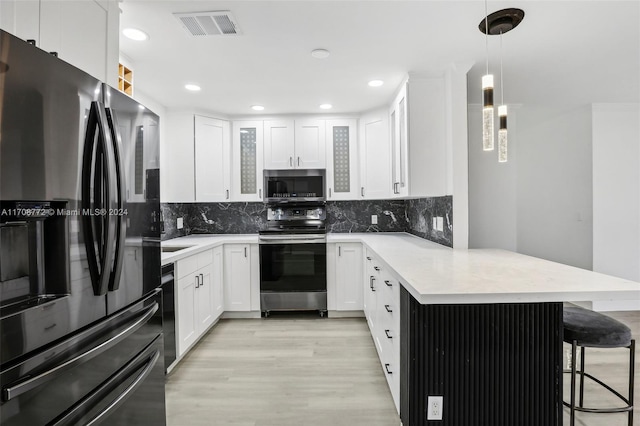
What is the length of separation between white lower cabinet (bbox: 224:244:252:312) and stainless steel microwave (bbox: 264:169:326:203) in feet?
2.21

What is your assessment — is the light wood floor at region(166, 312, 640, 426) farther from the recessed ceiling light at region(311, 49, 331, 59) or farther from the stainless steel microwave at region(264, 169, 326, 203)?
the recessed ceiling light at region(311, 49, 331, 59)

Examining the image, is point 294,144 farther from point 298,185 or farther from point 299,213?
point 299,213

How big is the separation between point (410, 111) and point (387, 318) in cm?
160

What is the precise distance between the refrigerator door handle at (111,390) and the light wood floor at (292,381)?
723mm

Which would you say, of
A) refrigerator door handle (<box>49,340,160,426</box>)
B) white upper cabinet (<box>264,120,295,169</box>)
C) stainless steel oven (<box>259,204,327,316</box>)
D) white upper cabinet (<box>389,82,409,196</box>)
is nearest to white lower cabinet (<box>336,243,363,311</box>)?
stainless steel oven (<box>259,204,327,316</box>)

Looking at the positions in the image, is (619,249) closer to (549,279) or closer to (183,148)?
(549,279)

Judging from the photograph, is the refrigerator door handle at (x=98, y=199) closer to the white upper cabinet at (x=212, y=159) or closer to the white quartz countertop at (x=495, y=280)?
the white quartz countertop at (x=495, y=280)

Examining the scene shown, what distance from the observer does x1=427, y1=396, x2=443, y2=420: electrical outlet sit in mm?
1575

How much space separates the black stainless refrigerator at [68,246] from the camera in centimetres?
88

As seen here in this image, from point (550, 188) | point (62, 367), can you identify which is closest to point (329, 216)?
point (550, 188)

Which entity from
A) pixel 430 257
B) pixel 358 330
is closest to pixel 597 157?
pixel 430 257

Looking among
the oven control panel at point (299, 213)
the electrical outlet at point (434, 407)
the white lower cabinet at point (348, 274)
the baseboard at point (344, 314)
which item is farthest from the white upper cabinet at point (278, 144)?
the electrical outlet at point (434, 407)

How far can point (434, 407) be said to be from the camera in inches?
62.1

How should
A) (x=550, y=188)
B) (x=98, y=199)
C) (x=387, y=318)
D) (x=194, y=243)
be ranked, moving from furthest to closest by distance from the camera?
(x=550, y=188)
(x=194, y=243)
(x=387, y=318)
(x=98, y=199)
